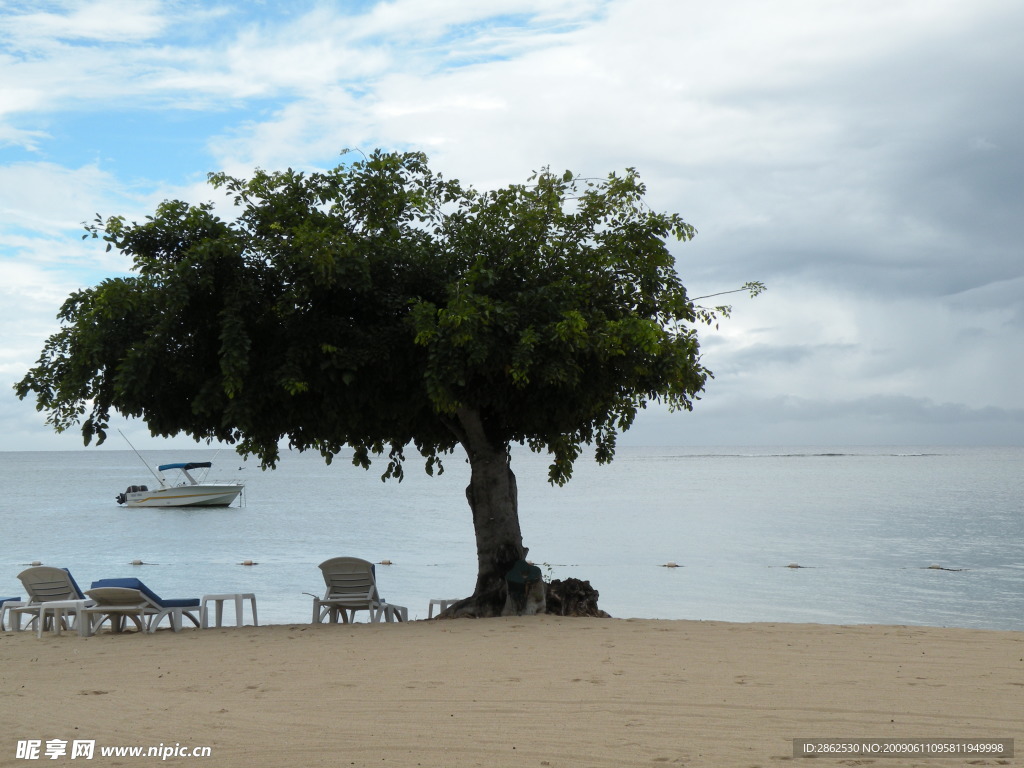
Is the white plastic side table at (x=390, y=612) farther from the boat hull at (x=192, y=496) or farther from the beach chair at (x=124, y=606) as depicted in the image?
the boat hull at (x=192, y=496)

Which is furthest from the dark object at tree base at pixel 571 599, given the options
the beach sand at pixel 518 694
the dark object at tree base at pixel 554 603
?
the beach sand at pixel 518 694

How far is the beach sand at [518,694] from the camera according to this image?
5621mm

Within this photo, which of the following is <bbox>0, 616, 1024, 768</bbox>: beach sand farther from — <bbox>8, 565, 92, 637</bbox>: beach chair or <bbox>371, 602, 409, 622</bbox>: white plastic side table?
<bbox>371, 602, 409, 622</bbox>: white plastic side table

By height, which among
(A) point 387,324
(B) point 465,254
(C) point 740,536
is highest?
(B) point 465,254

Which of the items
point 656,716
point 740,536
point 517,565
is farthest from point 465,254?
point 740,536

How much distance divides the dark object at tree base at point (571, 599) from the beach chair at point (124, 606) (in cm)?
A: 455

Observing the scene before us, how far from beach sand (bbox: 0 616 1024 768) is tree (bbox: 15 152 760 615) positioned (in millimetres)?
2677

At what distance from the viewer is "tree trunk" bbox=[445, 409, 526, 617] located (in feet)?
41.0

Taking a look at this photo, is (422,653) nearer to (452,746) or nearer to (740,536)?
(452,746)

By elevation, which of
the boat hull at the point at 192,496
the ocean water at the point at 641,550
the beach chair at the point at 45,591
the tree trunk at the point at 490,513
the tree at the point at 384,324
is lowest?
the ocean water at the point at 641,550

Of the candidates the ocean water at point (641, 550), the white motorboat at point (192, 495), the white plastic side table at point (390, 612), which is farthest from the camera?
the white motorboat at point (192, 495)

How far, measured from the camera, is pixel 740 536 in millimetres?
39031

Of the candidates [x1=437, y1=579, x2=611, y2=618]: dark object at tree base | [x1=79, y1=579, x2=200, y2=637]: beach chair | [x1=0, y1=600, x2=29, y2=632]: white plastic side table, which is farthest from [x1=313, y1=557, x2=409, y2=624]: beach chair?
[x1=0, y1=600, x2=29, y2=632]: white plastic side table

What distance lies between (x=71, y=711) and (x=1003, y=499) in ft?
210
